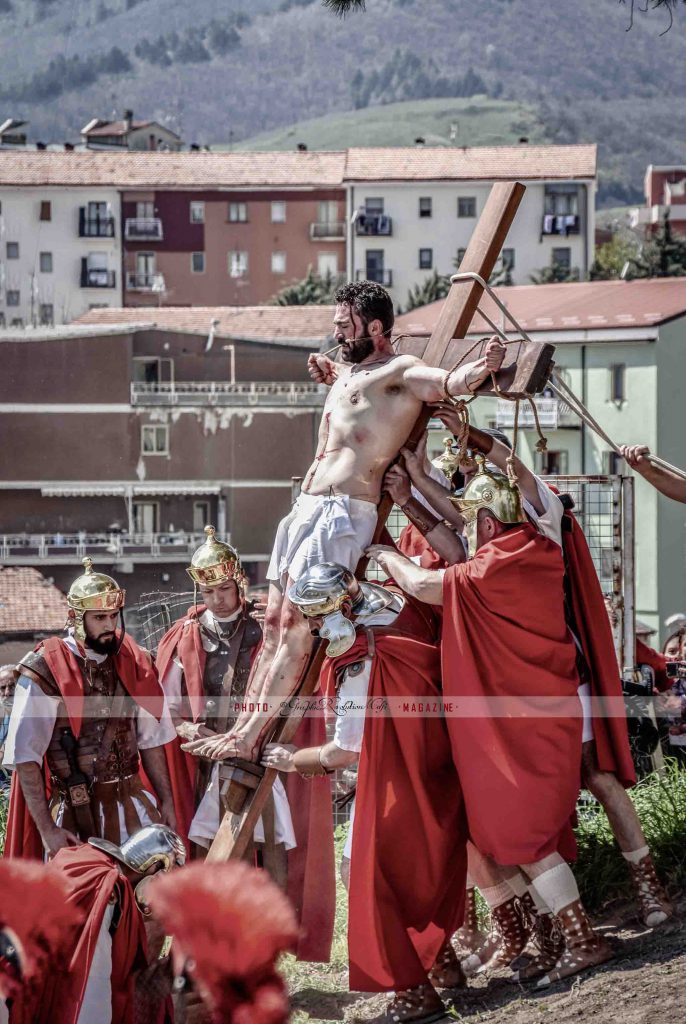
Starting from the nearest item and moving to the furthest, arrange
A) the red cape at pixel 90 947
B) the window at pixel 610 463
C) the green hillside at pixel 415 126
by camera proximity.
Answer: the red cape at pixel 90 947 < the window at pixel 610 463 < the green hillside at pixel 415 126

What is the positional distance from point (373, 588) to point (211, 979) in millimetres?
2447

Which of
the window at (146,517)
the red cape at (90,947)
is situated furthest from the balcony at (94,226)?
the red cape at (90,947)

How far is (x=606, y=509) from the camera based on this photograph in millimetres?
9430

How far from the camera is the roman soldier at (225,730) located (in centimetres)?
653

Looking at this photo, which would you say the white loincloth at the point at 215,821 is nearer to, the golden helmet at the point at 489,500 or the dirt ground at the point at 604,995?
the dirt ground at the point at 604,995

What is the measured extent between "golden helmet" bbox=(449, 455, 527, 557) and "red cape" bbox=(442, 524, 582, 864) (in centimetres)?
7

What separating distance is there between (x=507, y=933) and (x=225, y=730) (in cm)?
146

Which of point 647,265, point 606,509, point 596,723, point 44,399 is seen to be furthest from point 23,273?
point 596,723

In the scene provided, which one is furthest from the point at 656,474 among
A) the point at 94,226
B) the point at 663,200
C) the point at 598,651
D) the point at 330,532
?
the point at 663,200

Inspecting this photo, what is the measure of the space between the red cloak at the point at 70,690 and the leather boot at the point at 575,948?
180 cm

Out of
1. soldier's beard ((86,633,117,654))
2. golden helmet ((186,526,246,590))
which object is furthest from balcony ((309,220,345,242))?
soldier's beard ((86,633,117,654))

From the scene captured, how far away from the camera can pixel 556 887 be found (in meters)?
5.49

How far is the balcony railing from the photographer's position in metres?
27.8

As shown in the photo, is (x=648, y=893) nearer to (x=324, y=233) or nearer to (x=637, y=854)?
(x=637, y=854)
